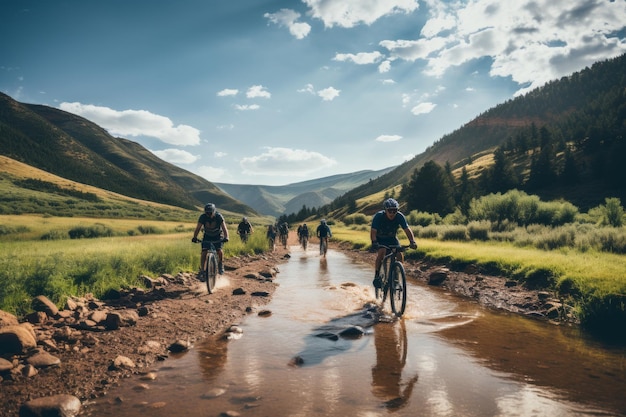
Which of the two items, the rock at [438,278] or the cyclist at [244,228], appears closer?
the rock at [438,278]

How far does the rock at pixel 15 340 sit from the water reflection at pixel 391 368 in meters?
5.94

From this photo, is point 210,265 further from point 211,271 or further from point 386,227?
point 386,227

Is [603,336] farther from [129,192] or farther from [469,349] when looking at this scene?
[129,192]

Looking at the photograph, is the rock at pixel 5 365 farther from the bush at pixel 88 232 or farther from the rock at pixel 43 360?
the bush at pixel 88 232

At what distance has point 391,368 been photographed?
5891mm

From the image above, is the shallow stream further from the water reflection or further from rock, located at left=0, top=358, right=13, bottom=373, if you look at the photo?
rock, located at left=0, top=358, right=13, bottom=373

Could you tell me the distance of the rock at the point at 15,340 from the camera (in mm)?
5789

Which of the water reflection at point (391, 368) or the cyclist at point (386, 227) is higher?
the cyclist at point (386, 227)

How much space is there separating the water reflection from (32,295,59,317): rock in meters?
7.14

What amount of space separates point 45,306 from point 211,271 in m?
4.98

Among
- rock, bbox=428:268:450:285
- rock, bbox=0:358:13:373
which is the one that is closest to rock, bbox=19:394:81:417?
rock, bbox=0:358:13:373

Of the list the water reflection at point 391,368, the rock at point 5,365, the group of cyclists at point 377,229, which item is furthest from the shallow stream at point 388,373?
the group of cyclists at point 377,229

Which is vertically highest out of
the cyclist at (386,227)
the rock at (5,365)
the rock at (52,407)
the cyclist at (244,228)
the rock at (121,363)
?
the cyclist at (386,227)

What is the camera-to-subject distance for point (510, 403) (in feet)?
15.3
